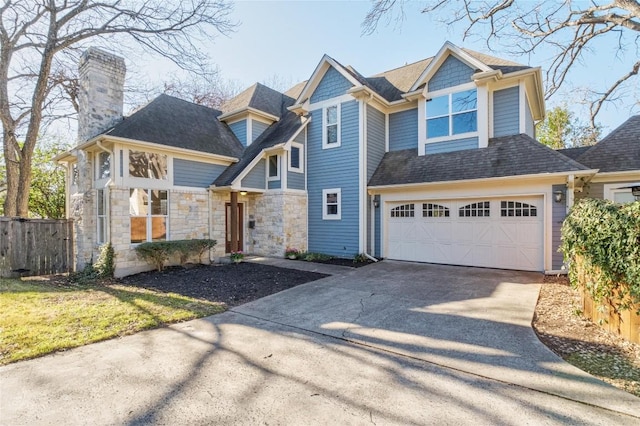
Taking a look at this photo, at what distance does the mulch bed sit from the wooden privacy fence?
3.58 m

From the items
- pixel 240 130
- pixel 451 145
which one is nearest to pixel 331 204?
pixel 451 145

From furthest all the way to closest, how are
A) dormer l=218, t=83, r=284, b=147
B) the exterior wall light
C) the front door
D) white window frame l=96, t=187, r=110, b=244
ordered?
dormer l=218, t=83, r=284, b=147 → the front door → white window frame l=96, t=187, r=110, b=244 → the exterior wall light

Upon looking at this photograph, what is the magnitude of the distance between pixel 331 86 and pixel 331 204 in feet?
15.3

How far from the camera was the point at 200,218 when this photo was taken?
1145 cm

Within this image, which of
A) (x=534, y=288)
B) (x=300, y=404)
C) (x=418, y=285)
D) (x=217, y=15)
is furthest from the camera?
(x=217, y=15)

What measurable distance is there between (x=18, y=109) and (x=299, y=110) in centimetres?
1441

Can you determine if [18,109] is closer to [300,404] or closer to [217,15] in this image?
[217,15]

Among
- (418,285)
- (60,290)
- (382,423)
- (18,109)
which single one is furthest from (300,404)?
(18,109)

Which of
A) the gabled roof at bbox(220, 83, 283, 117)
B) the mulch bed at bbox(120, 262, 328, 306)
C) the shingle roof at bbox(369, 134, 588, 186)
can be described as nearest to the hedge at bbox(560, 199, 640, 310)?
the shingle roof at bbox(369, 134, 588, 186)

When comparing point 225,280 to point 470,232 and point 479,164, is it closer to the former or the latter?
point 470,232

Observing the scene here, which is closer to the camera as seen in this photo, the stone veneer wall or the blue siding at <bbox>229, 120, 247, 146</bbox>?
the stone veneer wall

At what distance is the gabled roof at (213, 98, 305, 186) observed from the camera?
1184cm

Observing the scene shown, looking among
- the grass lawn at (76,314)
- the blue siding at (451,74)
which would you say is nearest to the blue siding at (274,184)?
the grass lawn at (76,314)

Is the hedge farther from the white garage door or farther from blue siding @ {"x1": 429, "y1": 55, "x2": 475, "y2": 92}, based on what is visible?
blue siding @ {"x1": 429, "y1": 55, "x2": 475, "y2": 92}
